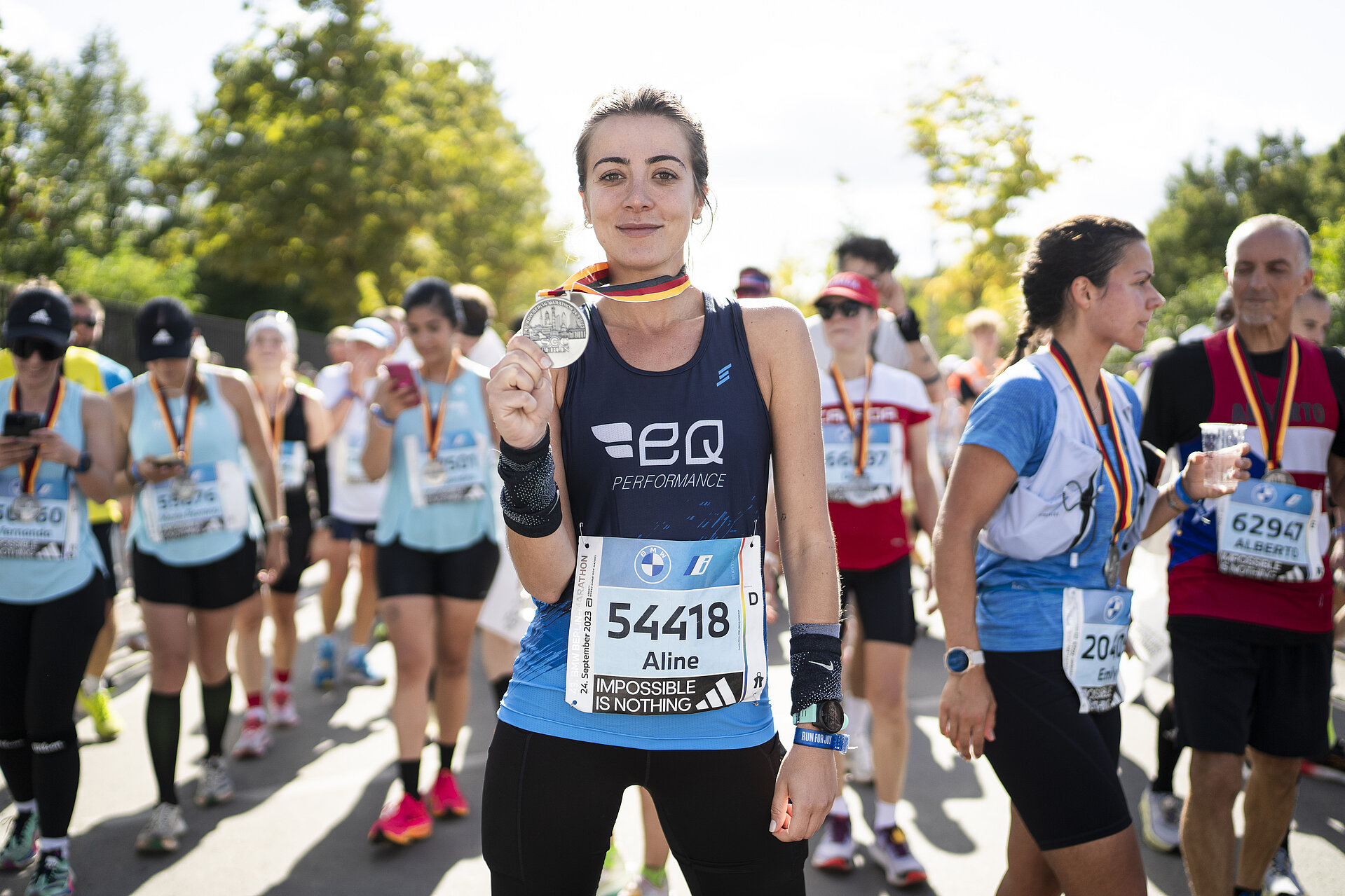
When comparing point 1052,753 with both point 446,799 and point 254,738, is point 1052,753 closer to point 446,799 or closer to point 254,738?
point 446,799

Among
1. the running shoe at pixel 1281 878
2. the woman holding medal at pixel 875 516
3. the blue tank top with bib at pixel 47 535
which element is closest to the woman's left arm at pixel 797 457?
the woman holding medal at pixel 875 516

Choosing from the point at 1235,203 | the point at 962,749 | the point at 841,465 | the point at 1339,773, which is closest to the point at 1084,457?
the point at 962,749

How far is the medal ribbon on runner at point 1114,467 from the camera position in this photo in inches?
114

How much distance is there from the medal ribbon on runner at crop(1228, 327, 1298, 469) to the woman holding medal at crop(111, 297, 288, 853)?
4.39 m

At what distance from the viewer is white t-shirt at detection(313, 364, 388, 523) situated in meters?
7.82

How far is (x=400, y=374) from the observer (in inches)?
195

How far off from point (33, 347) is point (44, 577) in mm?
972

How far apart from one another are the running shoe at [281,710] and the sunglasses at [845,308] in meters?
4.19

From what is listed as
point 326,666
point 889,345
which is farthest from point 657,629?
point 326,666

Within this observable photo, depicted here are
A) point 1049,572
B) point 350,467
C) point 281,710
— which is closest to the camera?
point 1049,572

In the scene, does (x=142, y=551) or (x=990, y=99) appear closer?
(x=142, y=551)

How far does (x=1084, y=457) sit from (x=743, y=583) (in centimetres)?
124

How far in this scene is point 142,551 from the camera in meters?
4.86

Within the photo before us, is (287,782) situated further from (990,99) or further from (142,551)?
(990,99)
